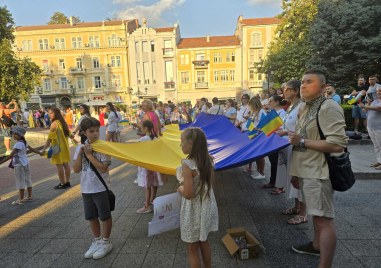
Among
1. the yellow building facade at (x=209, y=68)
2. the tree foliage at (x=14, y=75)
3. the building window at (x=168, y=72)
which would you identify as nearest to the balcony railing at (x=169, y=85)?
the building window at (x=168, y=72)

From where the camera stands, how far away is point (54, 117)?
618 centimetres

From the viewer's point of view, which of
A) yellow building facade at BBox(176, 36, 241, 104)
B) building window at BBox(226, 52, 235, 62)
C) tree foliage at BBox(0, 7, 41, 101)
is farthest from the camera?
yellow building facade at BBox(176, 36, 241, 104)

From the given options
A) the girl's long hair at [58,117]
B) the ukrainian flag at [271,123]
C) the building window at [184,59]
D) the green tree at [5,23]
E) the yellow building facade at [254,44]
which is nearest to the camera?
the ukrainian flag at [271,123]

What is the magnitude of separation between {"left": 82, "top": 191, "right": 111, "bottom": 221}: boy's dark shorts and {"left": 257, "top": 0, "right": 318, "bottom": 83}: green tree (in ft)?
69.1

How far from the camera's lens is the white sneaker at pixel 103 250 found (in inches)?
131

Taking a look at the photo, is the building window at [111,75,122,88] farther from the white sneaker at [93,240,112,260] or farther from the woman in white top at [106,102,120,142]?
the white sneaker at [93,240,112,260]

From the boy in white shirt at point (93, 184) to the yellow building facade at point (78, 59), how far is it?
45002mm

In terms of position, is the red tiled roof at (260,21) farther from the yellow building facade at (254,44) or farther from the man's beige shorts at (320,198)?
the man's beige shorts at (320,198)

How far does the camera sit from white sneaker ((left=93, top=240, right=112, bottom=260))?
10.9ft

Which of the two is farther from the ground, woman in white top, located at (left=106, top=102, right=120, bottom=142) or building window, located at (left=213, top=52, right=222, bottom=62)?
building window, located at (left=213, top=52, right=222, bottom=62)

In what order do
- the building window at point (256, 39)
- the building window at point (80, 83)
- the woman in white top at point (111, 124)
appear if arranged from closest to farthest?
the woman in white top at point (111, 124)
the building window at point (256, 39)
the building window at point (80, 83)

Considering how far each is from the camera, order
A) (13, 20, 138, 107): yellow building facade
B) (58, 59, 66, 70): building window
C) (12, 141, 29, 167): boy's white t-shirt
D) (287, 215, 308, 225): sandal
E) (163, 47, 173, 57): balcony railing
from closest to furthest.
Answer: (287, 215, 308, 225): sandal < (12, 141, 29, 167): boy's white t-shirt < (163, 47, 173, 57): balcony railing < (13, 20, 138, 107): yellow building facade < (58, 59, 66, 70): building window

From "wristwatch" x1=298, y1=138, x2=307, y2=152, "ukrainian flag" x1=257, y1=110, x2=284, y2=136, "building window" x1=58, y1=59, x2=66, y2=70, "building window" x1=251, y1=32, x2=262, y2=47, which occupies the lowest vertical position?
"wristwatch" x1=298, y1=138, x2=307, y2=152

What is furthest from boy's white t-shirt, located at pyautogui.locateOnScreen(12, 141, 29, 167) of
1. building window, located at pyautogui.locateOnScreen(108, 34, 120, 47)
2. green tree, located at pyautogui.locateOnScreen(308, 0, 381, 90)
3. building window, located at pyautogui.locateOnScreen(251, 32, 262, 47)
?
building window, located at pyautogui.locateOnScreen(108, 34, 120, 47)
